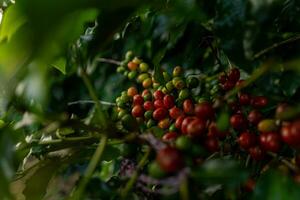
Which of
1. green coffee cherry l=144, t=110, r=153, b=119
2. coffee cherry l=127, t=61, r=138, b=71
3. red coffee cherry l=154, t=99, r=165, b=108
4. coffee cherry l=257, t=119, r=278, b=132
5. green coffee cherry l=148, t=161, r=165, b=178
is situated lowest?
coffee cherry l=127, t=61, r=138, b=71

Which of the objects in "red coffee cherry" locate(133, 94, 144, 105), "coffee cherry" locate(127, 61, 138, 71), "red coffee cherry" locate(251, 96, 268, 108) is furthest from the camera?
"coffee cherry" locate(127, 61, 138, 71)

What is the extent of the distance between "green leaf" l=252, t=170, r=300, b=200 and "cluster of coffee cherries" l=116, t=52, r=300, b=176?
4cm

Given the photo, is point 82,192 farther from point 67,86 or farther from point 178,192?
point 67,86

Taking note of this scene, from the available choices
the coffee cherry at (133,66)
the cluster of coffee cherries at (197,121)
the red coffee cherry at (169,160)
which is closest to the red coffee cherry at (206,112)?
the cluster of coffee cherries at (197,121)

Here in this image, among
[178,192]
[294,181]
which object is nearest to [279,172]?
[294,181]

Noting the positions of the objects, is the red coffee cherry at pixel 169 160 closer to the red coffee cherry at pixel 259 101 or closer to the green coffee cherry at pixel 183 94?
the red coffee cherry at pixel 259 101

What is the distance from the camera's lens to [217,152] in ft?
2.47

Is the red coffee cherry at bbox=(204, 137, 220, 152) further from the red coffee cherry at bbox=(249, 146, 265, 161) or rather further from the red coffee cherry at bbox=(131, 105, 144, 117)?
the red coffee cherry at bbox=(131, 105, 144, 117)

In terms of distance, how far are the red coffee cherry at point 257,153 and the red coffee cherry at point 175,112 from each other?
0.18 m

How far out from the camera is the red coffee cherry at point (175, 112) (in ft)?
3.00

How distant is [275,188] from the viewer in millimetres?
669

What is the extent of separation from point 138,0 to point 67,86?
4.59 feet

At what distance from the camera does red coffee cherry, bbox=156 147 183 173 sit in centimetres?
62

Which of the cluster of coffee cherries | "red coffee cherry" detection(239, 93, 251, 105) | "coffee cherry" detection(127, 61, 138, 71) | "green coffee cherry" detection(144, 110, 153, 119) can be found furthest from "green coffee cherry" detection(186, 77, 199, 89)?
"coffee cherry" detection(127, 61, 138, 71)
